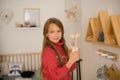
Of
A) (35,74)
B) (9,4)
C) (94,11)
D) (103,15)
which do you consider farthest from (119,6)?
(9,4)

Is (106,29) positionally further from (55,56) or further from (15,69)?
(15,69)

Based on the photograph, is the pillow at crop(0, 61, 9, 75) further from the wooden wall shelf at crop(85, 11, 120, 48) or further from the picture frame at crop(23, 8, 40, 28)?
the wooden wall shelf at crop(85, 11, 120, 48)

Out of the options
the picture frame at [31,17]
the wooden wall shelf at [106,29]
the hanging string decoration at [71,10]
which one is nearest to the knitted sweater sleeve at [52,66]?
the wooden wall shelf at [106,29]

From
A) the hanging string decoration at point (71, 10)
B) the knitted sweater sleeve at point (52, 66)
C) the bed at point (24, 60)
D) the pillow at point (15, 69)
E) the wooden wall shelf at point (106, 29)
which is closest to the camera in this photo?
the knitted sweater sleeve at point (52, 66)

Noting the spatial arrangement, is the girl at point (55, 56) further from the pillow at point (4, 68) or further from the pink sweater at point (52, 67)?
the pillow at point (4, 68)

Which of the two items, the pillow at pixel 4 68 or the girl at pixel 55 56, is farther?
the pillow at pixel 4 68

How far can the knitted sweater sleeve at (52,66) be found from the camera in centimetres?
106

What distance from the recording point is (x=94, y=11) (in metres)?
1.95

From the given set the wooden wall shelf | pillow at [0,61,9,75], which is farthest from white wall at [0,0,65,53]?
the wooden wall shelf

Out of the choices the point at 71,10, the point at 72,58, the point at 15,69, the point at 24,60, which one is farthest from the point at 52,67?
the point at 24,60

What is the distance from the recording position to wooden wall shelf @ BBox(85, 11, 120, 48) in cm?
135

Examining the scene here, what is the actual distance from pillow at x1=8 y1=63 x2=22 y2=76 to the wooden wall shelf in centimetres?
126

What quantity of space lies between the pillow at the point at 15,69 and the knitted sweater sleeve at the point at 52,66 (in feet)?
4.95

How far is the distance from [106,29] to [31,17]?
5.10ft
